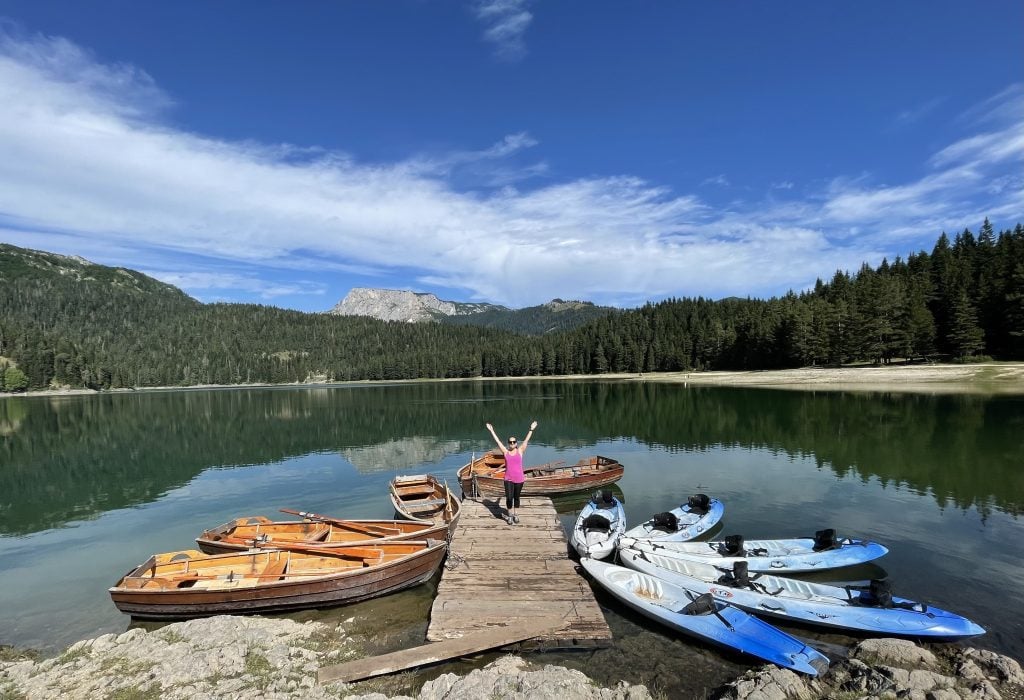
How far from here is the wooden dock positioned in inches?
455

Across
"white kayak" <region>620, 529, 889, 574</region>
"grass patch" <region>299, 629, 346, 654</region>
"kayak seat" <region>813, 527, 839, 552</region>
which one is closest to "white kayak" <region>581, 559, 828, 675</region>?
"white kayak" <region>620, 529, 889, 574</region>

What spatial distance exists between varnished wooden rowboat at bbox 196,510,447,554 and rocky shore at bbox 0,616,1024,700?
5334 millimetres

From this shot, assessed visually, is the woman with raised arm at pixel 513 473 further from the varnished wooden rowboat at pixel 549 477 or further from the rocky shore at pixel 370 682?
the rocky shore at pixel 370 682

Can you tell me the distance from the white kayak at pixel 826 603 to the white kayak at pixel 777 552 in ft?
3.95

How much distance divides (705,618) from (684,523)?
806cm

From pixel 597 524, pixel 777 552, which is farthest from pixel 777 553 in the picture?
pixel 597 524

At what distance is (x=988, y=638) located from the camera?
469 inches

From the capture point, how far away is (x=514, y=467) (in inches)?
695

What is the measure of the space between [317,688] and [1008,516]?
27365 millimetres

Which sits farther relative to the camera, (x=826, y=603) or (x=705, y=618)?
(x=826, y=603)

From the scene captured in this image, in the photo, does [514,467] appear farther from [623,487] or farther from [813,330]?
[813,330]

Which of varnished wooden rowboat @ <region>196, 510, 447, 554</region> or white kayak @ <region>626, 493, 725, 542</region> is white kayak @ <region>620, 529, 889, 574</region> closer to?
white kayak @ <region>626, 493, 725, 542</region>

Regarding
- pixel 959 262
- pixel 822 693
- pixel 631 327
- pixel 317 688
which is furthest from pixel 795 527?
pixel 631 327

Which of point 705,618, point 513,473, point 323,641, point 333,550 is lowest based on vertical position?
point 323,641
